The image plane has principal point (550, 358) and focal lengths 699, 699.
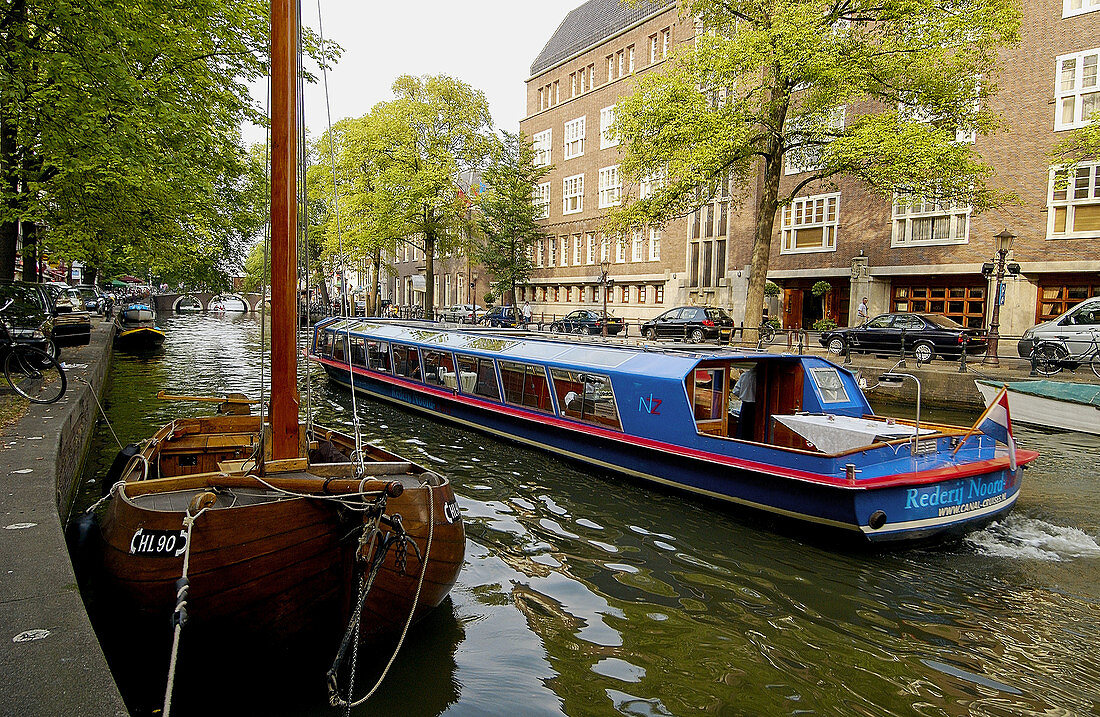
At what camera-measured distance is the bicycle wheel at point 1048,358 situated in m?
18.5

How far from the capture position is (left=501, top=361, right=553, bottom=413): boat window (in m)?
12.8

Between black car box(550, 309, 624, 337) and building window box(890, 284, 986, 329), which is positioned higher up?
building window box(890, 284, 986, 329)

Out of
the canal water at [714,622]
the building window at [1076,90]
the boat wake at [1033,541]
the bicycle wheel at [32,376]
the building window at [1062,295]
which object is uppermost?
the building window at [1076,90]

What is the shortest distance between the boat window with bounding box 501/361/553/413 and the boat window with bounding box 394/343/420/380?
12.7 feet

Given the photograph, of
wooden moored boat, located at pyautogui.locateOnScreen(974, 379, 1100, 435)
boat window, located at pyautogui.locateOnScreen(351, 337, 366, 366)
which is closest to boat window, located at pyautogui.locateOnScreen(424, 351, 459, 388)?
boat window, located at pyautogui.locateOnScreen(351, 337, 366, 366)

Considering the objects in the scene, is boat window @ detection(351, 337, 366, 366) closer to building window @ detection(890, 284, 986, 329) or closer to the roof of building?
building window @ detection(890, 284, 986, 329)

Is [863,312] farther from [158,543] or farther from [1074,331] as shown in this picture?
[158,543]

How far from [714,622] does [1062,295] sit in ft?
85.2

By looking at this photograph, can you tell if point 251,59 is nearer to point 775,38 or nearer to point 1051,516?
point 775,38

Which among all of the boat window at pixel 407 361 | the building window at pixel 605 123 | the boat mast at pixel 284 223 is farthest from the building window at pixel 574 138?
the boat mast at pixel 284 223

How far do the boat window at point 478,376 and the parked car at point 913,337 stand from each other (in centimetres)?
1266

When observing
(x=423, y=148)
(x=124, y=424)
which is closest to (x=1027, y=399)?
(x=124, y=424)

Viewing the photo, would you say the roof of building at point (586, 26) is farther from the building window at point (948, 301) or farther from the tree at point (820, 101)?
the building window at point (948, 301)

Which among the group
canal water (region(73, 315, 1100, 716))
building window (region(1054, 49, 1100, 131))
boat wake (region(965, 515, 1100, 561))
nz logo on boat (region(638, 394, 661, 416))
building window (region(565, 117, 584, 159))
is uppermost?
building window (region(565, 117, 584, 159))
